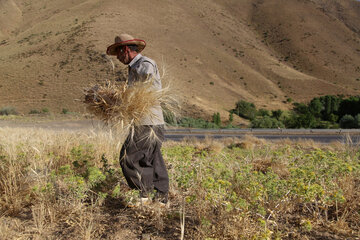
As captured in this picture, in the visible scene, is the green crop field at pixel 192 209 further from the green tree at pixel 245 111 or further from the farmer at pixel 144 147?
the green tree at pixel 245 111

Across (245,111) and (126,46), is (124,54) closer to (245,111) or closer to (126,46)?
(126,46)

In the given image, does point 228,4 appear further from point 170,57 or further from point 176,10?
point 170,57

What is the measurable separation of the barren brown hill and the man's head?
25834mm

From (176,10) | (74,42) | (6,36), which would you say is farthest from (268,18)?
(6,36)

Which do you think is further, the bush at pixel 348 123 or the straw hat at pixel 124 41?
the bush at pixel 348 123

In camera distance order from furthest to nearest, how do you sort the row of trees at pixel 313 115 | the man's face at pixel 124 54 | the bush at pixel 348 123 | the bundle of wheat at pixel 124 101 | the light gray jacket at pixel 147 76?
the bush at pixel 348 123
the row of trees at pixel 313 115
the man's face at pixel 124 54
the light gray jacket at pixel 147 76
the bundle of wheat at pixel 124 101

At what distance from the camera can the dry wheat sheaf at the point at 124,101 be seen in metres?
2.89

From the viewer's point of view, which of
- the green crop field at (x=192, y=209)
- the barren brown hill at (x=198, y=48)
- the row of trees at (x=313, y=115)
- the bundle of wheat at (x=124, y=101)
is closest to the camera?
the green crop field at (x=192, y=209)

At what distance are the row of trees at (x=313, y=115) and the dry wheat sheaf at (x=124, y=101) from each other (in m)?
20.6

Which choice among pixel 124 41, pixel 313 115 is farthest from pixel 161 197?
pixel 313 115

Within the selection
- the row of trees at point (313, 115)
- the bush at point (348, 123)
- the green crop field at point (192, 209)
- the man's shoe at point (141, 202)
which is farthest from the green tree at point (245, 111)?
the man's shoe at point (141, 202)

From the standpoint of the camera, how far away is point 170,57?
49219mm

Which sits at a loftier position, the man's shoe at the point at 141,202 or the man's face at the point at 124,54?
the man's face at the point at 124,54

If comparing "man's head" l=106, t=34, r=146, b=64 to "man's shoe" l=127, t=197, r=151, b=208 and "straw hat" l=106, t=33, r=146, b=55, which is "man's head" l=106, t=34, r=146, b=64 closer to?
"straw hat" l=106, t=33, r=146, b=55
